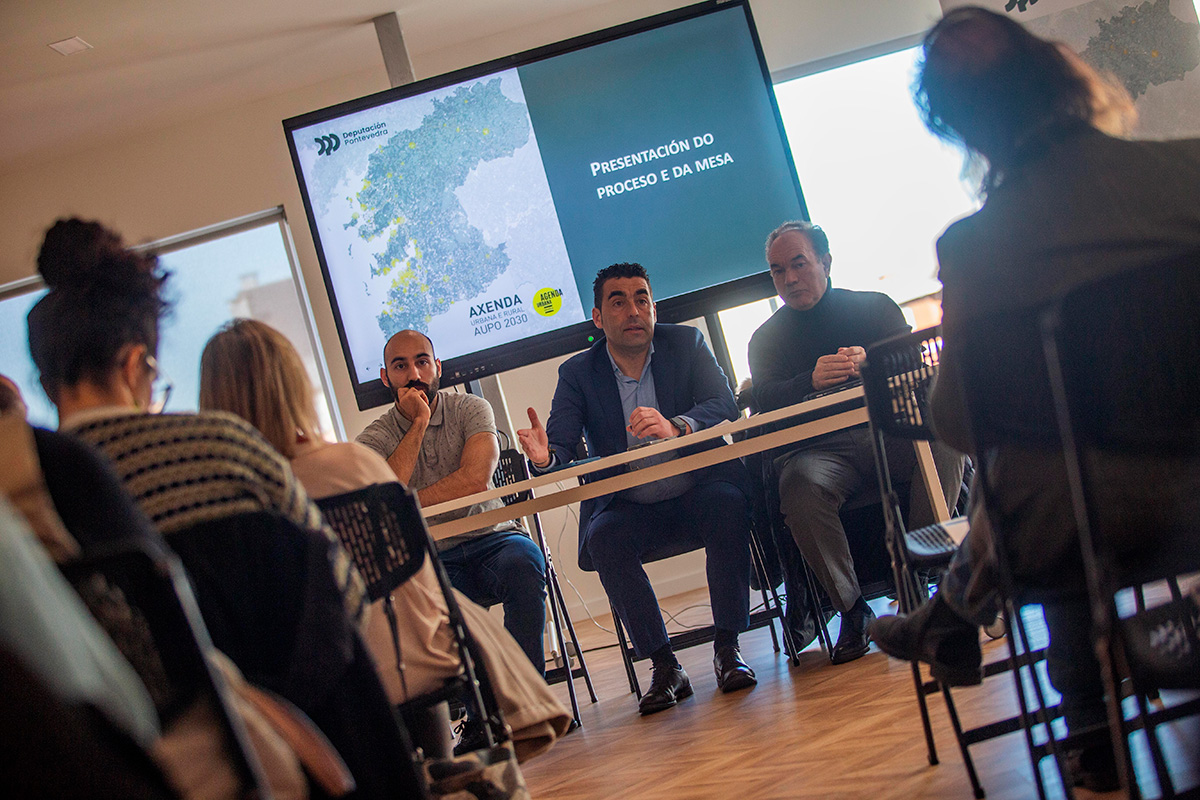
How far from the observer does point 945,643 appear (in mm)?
1444

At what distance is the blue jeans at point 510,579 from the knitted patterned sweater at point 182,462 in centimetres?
170

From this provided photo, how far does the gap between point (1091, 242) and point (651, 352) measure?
220 cm

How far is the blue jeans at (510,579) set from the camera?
9.68ft

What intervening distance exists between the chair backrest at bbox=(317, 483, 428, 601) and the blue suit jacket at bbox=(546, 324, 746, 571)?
5.21ft

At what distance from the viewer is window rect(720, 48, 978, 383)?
5.39 meters

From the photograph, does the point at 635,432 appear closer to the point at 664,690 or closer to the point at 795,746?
the point at 664,690

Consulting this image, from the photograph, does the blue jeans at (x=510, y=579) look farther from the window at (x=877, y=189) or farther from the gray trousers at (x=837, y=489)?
the window at (x=877, y=189)

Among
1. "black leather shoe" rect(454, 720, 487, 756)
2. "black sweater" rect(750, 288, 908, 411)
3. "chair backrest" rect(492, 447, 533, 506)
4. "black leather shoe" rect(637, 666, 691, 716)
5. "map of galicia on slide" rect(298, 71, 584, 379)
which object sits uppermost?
"map of galicia on slide" rect(298, 71, 584, 379)

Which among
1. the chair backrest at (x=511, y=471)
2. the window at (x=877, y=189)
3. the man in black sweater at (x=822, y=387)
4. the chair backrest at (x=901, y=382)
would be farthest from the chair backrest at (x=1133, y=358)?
the window at (x=877, y=189)

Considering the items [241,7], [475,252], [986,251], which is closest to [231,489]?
[986,251]

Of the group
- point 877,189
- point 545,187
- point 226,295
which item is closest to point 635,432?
point 545,187

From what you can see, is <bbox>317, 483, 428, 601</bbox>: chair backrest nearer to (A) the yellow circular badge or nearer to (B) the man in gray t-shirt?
(B) the man in gray t-shirt

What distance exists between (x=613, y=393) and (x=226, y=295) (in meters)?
3.35

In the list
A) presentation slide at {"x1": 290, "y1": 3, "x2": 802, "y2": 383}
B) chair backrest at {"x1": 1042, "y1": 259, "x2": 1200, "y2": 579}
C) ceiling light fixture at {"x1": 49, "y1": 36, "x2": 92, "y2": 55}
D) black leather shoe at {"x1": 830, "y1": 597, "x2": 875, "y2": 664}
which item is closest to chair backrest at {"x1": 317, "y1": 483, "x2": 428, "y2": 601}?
chair backrest at {"x1": 1042, "y1": 259, "x2": 1200, "y2": 579}
